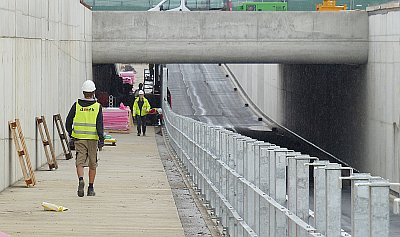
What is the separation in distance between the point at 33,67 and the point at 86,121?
695cm

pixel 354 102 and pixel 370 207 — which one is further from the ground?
pixel 370 207

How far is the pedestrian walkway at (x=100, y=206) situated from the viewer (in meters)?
15.2

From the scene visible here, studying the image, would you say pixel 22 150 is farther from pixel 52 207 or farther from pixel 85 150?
pixel 52 207

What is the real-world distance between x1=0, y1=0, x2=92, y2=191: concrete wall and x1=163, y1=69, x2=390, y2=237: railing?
12.2 feet

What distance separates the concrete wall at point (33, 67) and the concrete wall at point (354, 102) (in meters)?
10.6

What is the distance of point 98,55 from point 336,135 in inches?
479


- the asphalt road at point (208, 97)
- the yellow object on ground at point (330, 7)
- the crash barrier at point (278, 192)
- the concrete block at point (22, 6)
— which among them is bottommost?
the asphalt road at point (208, 97)

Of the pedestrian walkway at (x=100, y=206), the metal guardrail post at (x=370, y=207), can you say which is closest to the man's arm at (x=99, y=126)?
the pedestrian walkway at (x=100, y=206)

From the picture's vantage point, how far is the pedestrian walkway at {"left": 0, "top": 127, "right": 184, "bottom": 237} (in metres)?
15.2

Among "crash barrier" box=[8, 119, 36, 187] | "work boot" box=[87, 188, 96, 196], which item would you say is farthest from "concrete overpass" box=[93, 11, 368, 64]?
"work boot" box=[87, 188, 96, 196]

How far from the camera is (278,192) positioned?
33.8 ft

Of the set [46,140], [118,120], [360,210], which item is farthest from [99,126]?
[118,120]

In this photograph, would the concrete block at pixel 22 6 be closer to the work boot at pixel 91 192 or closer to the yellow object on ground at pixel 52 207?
the work boot at pixel 91 192

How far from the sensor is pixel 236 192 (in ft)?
46.0
